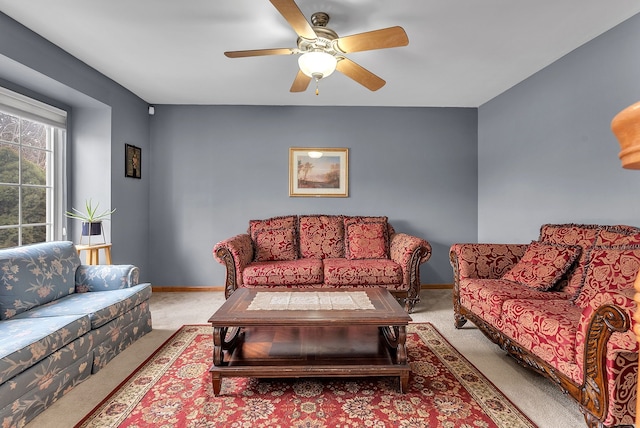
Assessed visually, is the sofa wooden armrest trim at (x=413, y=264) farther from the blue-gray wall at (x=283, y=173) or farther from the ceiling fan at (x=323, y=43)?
the ceiling fan at (x=323, y=43)

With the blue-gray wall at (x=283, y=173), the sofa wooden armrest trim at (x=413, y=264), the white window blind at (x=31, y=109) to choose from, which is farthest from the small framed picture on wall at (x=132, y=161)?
the sofa wooden armrest trim at (x=413, y=264)

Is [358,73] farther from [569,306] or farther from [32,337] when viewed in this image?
[32,337]

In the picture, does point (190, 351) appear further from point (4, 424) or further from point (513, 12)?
point (513, 12)

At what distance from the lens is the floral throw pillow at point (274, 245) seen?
3.98m

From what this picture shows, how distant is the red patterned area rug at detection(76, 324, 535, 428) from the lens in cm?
179

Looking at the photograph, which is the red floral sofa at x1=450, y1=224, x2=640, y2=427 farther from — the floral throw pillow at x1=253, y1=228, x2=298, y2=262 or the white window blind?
the white window blind

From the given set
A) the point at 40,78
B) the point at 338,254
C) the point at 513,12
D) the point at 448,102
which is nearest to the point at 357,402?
the point at 338,254

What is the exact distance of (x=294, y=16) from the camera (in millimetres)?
1927

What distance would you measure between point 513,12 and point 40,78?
3.74 m

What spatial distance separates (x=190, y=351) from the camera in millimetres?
2625

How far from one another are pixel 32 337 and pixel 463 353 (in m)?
2.83

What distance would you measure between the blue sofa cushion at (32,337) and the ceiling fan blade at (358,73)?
252 cm

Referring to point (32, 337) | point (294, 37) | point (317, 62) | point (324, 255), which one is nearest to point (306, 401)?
point (32, 337)

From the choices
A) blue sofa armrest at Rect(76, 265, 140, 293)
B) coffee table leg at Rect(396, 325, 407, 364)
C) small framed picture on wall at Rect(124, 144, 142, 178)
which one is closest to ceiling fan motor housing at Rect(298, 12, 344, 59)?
coffee table leg at Rect(396, 325, 407, 364)
